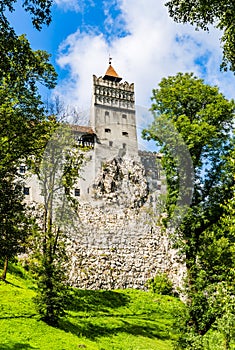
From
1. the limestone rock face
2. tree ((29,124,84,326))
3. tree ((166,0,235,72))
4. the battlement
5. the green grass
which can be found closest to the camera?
tree ((166,0,235,72))

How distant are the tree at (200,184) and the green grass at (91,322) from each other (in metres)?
1.10

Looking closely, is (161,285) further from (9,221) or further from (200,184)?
(9,221)

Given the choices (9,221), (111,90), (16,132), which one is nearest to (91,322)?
(9,221)

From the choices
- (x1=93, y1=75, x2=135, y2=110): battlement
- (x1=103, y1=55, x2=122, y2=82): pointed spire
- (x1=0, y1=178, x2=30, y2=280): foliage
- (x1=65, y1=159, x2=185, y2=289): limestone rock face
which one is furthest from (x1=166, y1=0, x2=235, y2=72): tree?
(x1=103, y1=55, x2=122, y2=82): pointed spire

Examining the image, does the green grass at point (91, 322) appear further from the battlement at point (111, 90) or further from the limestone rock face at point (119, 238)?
the battlement at point (111, 90)

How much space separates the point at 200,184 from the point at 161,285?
13.8 meters

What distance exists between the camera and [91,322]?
17.4 metres

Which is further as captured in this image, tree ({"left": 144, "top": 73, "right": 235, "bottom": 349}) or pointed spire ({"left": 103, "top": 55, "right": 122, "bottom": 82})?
pointed spire ({"left": 103, "top": 55, "right": 122, "bottom": 82})

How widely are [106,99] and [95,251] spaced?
16.7 m

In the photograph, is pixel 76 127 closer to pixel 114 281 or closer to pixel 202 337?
pixel 202 337

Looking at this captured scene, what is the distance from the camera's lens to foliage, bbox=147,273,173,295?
26.4 metres

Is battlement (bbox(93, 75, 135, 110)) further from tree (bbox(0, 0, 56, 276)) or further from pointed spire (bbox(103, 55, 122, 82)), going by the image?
tree (bbox(0, 0, 56, 276))

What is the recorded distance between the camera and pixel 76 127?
1458 centimetres

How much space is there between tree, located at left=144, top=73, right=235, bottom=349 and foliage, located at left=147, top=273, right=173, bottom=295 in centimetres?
1191
